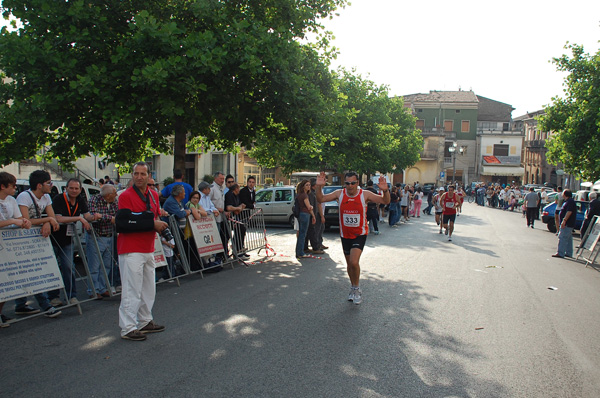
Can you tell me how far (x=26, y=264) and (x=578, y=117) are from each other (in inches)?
1034

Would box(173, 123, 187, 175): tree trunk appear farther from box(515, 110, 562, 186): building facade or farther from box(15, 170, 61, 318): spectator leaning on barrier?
box(515, 110, 562, 186): building facade

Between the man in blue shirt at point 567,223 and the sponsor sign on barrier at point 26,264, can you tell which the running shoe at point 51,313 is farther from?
the man in blue shirt at point 567,223

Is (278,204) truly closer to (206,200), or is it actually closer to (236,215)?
(236,215)

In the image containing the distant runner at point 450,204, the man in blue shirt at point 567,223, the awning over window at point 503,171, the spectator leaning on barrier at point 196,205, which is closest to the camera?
the spectator leaning on barrier at point 196,205

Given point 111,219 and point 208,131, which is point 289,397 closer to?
point 111,219

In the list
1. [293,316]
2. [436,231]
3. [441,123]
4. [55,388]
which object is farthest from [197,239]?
[441,123]

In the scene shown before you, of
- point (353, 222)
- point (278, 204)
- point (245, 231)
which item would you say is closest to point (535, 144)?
point (278, 204)

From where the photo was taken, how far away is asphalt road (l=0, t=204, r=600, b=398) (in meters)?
4.28

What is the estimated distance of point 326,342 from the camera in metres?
5.42

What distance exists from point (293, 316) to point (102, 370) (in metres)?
2.60

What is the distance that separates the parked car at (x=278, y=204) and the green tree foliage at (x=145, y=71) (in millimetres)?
6133

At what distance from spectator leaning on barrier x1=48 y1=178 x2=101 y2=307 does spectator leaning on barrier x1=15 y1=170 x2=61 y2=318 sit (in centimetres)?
22

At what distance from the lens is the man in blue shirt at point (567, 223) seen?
13086 mm

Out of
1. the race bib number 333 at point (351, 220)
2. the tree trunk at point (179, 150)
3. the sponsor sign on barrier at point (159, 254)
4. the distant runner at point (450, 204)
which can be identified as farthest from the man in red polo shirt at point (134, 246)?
the distant runner at point (450, 204)
